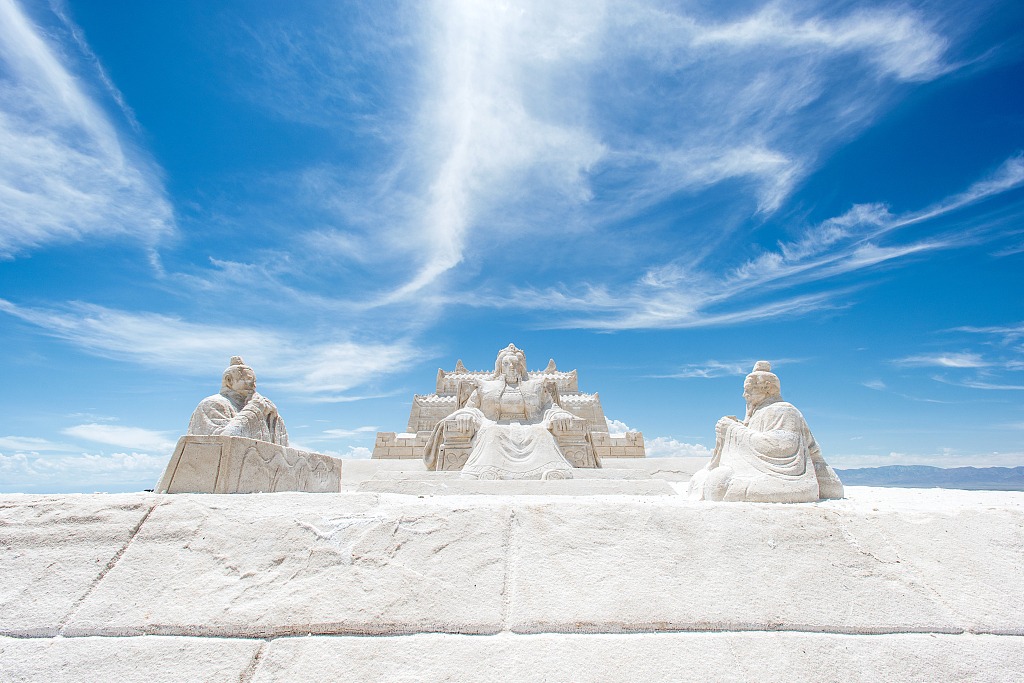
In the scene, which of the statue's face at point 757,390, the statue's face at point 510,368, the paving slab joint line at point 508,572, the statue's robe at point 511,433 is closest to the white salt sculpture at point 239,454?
the statue's robe at point 511,433

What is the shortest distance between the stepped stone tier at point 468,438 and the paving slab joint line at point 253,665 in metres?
7.24

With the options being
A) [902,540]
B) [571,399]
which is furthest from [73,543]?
[571,399]

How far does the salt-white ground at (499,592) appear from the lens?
2342 millimetres

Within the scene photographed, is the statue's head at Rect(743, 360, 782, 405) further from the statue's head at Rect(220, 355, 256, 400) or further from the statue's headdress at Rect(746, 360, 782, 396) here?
the statue's head at Rect(220, 355, 256, 400)

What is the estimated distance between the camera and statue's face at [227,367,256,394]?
19.5 feet

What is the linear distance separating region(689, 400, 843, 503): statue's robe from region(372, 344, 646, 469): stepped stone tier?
4.76m

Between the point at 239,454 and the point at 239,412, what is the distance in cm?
132

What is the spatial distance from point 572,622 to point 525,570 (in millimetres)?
372

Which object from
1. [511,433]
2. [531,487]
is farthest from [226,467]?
[511,433]

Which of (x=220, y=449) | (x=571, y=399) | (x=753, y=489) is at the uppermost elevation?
(x=571, y=399)

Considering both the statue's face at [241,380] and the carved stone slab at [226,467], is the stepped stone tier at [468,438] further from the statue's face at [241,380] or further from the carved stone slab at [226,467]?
the carved stone slab at [226,467]

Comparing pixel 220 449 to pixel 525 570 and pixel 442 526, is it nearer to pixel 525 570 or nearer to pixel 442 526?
pixel 442 526

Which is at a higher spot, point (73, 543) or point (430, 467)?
point (430, 467)

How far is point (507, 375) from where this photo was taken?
1098 cm
